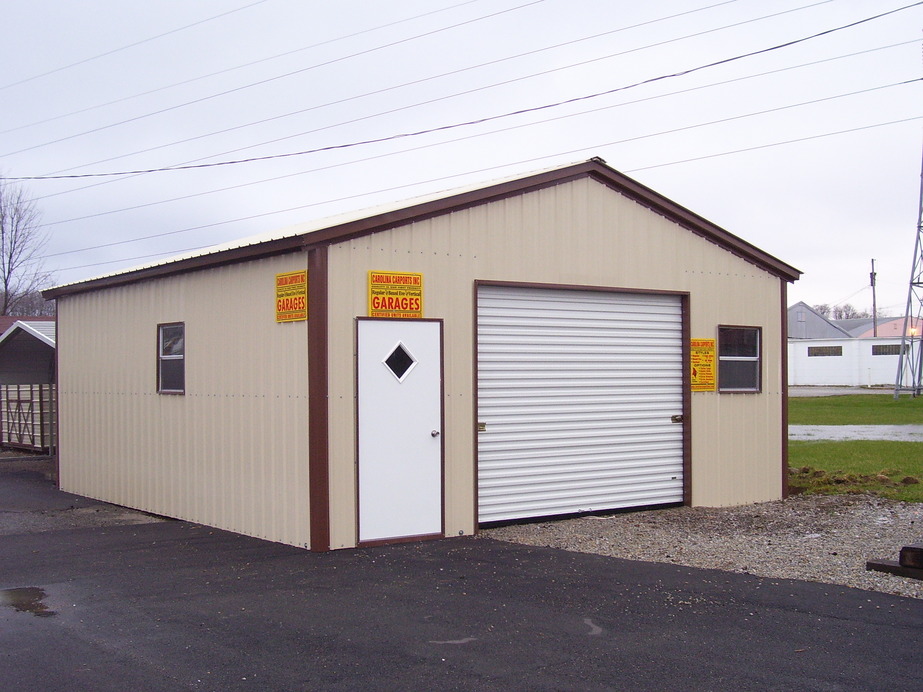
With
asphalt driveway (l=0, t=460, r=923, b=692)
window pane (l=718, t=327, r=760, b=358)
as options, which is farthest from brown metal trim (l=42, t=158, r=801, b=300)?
asphalt driveway (l=0, t=460, r=923, b=692)

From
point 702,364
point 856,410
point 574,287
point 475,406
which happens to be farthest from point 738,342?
point 856,410

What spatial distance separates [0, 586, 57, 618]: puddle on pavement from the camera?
7.42 m

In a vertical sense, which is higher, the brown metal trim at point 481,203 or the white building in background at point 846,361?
the brown metal trim at point 481,203

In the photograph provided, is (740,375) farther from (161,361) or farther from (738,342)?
(161,361)

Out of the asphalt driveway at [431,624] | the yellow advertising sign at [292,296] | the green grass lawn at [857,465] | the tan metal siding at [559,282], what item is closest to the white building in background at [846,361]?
the green grass lawn at [857,465]

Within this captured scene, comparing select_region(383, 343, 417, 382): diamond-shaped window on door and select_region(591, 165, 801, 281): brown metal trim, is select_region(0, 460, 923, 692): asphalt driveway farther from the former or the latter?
select_region(591, 165, 801, 281): brown metal trim

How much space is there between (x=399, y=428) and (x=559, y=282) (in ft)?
9.16

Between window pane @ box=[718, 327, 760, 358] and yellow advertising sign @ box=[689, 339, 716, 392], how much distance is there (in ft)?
0.70

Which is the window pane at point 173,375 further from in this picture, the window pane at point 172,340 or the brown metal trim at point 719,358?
the brown metal trim at point 719,358

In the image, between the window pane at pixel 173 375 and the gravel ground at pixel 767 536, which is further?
the window pane at pixel 173 375

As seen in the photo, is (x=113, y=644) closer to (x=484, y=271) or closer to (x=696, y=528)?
(x=484, y=271)

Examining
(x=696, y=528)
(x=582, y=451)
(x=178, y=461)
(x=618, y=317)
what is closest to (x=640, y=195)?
(x=618, y=317)

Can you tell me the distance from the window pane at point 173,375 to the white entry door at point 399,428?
11.0 ft

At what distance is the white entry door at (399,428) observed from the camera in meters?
9.87
